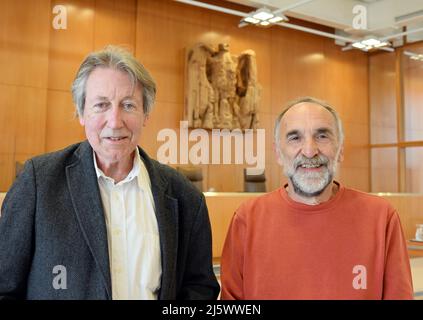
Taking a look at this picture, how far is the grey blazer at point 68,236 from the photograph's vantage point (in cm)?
128

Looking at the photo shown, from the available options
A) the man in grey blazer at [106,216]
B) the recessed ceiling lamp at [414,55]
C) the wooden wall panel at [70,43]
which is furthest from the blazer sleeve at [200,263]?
the recessed ceiling lamp at [414,55]

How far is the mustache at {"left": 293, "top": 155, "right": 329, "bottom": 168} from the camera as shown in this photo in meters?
1.78

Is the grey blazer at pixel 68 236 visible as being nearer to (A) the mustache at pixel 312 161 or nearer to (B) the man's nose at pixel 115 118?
(B) the man's nose at pixel 115 118

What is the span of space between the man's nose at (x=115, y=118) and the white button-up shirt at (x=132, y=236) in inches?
6.3

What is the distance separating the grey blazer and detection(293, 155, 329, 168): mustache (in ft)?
1.78

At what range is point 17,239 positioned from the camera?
1283 millimetres

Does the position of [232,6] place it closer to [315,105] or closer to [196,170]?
[196,170]

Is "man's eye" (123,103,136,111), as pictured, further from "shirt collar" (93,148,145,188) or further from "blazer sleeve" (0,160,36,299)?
"blazer sleeve" (0,160,36,299)

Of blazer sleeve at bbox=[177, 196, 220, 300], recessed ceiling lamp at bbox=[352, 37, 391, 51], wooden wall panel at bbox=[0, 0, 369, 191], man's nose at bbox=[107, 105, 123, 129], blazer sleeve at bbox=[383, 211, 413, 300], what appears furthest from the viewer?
recessed ceiling lamp at bbox=[352, 37, 391, 51]

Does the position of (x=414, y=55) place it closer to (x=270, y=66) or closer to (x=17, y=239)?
(x=270, y=66)

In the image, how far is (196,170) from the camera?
6930 millimetres

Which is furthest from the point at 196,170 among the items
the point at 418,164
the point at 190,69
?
the point at 418,164

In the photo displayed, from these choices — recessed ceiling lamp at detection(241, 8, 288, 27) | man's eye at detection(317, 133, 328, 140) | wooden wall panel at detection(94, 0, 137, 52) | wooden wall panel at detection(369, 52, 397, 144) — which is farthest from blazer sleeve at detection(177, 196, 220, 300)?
wooden wall panel at detection(369, 52, 397, 144)

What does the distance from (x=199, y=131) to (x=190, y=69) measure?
3.50 ft
